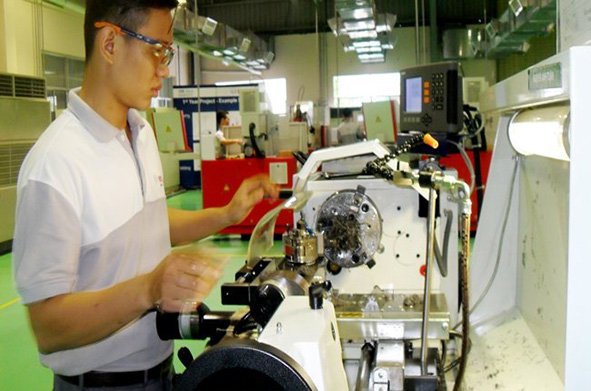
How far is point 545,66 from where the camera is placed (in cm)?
83

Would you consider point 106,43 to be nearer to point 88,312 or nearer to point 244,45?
point 88,312

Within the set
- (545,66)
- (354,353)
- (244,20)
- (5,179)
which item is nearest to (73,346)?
(354,353)

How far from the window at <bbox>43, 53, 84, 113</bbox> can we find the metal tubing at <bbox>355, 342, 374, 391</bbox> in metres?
7.98

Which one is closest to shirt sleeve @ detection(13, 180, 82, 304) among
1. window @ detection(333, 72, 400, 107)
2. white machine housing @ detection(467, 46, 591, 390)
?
white machine housing @ detection(467, 46, 591, 390)

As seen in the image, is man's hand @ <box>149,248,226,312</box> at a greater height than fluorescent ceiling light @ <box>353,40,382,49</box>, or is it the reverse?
fluorescent ceiling light @ <box>353,40,382,49</box>

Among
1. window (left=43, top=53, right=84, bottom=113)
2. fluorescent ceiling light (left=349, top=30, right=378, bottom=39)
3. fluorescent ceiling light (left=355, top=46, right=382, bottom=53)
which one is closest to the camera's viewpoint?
window (left=43, top=53, right=84, bottom=113)

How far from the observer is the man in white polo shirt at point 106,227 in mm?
1041

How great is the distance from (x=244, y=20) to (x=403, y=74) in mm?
11998

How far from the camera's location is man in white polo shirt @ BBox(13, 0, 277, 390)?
3.42ft

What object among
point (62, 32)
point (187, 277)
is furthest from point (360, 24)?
point (187, 277)

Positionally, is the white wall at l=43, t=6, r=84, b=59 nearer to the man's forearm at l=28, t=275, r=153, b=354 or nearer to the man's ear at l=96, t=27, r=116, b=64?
the man's ear at l=96, t=27, r=116, b=64

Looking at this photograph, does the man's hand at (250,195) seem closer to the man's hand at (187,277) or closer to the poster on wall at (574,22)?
the man's hand at (187,277)

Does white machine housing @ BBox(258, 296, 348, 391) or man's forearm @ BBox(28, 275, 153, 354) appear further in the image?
man's forearm @ BBox(28, 275, 153, 354)

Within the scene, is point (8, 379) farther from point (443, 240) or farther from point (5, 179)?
point (5, 179)
